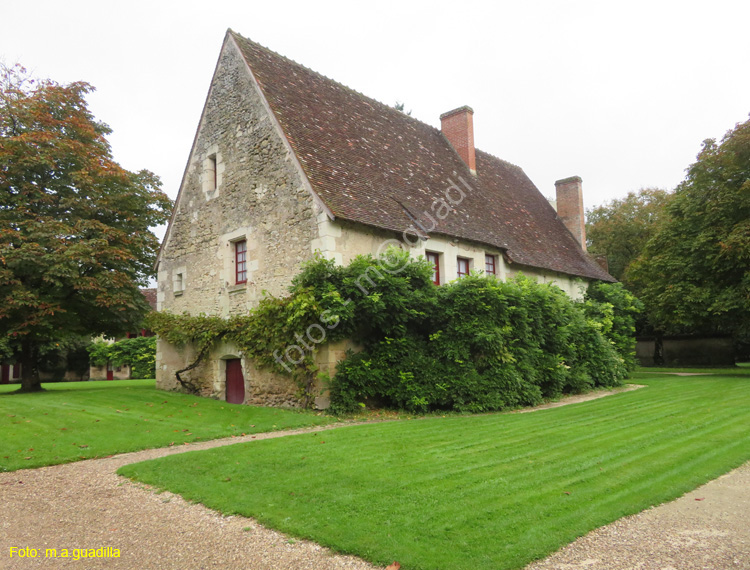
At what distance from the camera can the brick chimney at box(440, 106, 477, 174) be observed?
2056 cm

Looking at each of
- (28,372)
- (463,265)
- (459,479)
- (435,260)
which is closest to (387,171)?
(435,260)

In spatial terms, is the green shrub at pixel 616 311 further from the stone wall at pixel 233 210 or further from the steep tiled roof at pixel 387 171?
the stone wall at pixel 233 210

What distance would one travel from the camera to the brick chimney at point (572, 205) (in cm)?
2411

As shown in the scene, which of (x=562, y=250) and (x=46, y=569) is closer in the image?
(x=46, y=569)

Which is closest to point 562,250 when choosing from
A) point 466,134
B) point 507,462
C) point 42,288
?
point 466,134

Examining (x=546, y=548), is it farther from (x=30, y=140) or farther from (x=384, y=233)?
(x=30, y=140)

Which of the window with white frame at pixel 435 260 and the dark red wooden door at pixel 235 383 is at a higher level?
the window with white frame at pixel 435 260

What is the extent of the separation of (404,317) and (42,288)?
11.1 meters

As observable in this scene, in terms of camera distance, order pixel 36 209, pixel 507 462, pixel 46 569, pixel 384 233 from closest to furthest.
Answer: pixel 46 569, pixel 507 462, pixel 384 233, pixel 36 209

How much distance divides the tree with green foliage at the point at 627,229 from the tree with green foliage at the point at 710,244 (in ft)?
39.3

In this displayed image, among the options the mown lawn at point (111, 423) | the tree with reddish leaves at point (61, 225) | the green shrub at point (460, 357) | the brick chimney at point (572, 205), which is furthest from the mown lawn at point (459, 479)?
the brick chimney at point (572, 205)

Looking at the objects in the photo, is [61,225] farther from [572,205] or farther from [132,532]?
[572,205]

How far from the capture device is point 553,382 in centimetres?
1462

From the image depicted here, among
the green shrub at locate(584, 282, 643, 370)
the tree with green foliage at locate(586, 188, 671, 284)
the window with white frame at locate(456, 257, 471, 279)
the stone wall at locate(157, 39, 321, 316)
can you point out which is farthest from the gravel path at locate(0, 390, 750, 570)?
the tree with green foliage at locate(586, 188, 671, 284)
